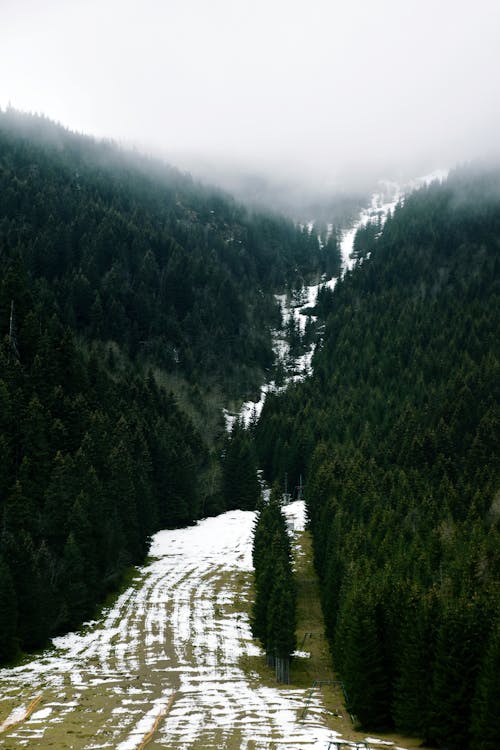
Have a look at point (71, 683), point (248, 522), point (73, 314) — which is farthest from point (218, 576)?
point (73, 314)

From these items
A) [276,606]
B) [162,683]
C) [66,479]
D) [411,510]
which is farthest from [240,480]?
[162,683]

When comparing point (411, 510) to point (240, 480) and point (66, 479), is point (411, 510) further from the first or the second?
point (240, 480)

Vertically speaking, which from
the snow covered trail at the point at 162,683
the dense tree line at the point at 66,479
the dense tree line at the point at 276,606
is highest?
the dense tree line at the point at 66,479

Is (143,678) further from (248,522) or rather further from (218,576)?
(248,522)

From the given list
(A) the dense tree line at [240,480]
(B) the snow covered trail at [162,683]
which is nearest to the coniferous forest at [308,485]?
(A) the dense tree line at [240,480]

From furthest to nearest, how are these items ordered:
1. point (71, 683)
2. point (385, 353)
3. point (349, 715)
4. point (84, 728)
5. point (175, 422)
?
point (385, 353)
point (175, 422)
point (71, 683)
point (349, 715)
point (84, 728)

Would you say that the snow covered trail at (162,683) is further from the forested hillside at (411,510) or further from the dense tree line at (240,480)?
the dense tree line at (240,480)
